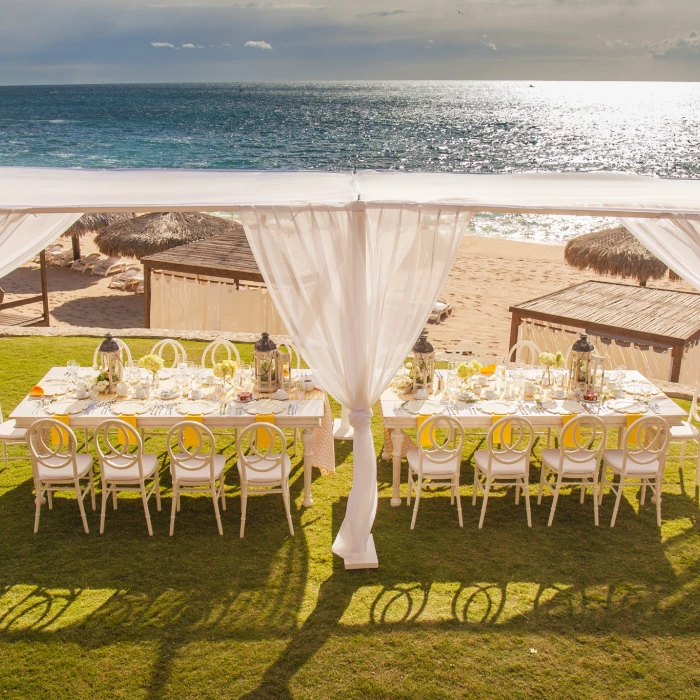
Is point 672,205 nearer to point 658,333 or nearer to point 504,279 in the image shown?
point 658,333

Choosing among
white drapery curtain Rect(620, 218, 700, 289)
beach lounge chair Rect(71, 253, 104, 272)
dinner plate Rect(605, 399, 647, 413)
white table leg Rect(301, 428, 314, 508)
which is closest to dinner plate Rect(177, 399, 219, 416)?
white table leg Rect(301, 428, 314, 508)

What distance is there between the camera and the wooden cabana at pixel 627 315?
9.82 meters

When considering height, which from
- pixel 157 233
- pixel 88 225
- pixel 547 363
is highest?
pixel 157 233

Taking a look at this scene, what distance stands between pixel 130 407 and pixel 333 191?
2572mm

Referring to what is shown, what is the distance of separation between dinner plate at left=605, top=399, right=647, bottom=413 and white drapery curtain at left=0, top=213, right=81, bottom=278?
15.8ft

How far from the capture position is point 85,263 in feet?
69.5

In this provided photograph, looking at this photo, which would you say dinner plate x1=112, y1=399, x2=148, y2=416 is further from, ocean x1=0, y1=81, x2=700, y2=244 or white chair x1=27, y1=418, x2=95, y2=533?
ocean x1=0, y1=81, x2=700, y2=244

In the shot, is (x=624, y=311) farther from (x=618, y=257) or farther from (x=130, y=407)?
(x=130, y=407)

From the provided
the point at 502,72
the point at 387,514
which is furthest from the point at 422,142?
the point at 387,514

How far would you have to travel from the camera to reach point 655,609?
515cm

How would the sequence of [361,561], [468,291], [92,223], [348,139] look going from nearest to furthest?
[361,561], [468,291], [92,223], [348,139]

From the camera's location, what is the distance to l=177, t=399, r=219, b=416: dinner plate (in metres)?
6.41

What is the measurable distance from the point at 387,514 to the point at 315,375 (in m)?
1.61

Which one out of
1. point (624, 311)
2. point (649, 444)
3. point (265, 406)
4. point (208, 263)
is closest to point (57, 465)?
point (265, 406)
